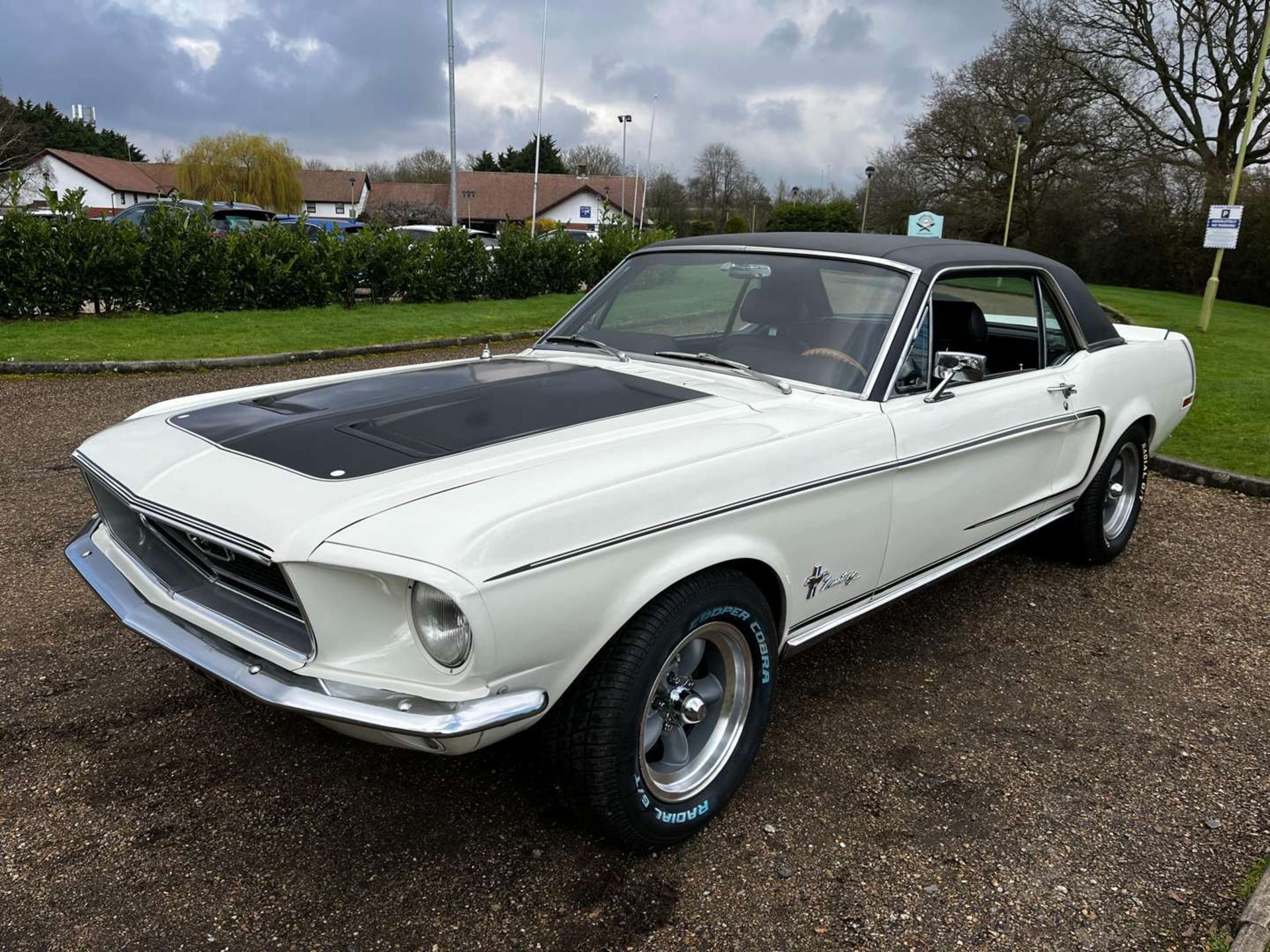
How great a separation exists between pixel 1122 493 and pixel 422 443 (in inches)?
157

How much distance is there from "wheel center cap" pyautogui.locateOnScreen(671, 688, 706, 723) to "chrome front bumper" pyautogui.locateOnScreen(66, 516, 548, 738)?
1.88ft

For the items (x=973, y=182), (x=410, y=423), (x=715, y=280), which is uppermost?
(x=973, y=182)

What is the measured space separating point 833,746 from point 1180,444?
5.86m

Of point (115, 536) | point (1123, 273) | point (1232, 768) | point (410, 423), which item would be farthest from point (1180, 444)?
point (1123, 273)

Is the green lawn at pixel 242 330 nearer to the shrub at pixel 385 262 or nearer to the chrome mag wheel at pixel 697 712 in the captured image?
the shrub at pixel 385 262

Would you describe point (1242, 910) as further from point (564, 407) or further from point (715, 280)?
point (715, 280)

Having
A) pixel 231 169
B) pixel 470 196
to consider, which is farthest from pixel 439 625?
pixel 470 196

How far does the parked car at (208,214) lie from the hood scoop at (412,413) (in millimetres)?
10269

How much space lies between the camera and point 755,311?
3547 millimetres

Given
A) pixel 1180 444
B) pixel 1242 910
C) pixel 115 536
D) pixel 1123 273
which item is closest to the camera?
pixel 1242 910

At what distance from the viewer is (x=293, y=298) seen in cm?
1316

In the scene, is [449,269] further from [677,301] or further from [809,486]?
[809,486]

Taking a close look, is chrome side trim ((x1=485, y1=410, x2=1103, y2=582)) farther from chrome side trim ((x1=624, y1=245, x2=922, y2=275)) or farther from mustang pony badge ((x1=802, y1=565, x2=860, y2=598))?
chrome side trim ((x1=624, y1=245, x2=922, y2=275))

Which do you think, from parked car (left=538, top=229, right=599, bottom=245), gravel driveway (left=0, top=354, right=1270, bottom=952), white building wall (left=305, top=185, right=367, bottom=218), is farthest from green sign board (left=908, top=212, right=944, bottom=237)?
white building wall (left=305, top=185, right=367, bottom=218)
